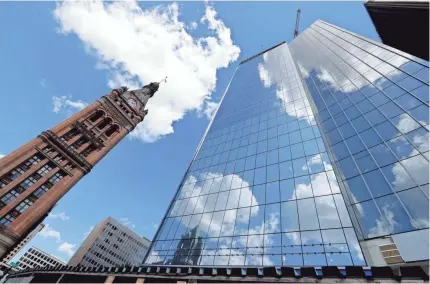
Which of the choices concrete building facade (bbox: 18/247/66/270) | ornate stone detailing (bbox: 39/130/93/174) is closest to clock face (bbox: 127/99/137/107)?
ornate stone detailing (bbox: 39/130/93/174)

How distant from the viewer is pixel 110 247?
92.4m

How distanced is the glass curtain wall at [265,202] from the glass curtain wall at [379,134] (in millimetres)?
1525

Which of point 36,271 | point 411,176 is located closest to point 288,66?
point 411,176

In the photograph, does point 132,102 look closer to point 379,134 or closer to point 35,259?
point 379,134

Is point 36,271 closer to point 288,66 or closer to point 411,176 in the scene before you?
point 411,176

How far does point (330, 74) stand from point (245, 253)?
30907mm

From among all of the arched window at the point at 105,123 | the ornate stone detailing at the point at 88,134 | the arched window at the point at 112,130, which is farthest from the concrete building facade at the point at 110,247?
the arched window at the point at 105,123

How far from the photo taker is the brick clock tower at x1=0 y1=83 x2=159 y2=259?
36.7m

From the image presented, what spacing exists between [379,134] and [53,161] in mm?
52360

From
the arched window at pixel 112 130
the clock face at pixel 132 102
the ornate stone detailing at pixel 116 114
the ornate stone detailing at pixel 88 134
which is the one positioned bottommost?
the ornate stone detailing at pixel 88 134

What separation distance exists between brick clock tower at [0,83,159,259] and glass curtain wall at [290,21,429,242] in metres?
46.5

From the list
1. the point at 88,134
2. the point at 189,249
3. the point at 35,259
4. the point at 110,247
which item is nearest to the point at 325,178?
the point at 189,249

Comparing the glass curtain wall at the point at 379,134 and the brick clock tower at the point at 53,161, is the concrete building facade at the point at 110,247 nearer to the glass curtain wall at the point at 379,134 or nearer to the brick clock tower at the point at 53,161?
the brick clock tower at the point at 53,161

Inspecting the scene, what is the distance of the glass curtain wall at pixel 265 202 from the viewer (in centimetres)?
1775
